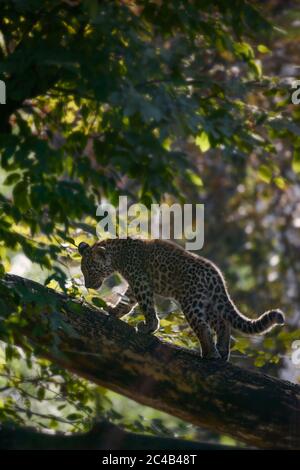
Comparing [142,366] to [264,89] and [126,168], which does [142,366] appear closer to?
[126,168]

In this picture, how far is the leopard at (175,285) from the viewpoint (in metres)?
8.53

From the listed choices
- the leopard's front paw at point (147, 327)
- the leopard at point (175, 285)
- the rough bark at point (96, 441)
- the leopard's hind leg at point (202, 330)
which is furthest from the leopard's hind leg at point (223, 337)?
the rough bark at point (96, 441)

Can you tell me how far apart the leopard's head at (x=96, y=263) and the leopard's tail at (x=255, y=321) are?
148 centimetres

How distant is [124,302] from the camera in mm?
9391

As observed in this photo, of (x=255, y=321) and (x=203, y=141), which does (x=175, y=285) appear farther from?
(x=203, y=141)

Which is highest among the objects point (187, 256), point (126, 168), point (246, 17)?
point (246, 17)

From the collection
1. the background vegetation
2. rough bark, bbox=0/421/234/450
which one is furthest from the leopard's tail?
rough bark, bbox=0/421/234/450

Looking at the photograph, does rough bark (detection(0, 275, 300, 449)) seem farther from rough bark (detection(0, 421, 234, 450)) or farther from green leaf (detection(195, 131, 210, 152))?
green leaf (detection(195, 131, 210, 152))

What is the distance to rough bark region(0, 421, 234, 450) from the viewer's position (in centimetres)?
635

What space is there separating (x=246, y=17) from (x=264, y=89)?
3.10 feet

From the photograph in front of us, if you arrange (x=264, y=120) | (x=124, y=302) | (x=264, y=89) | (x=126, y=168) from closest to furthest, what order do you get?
(x=126, y=168)
(x=264, y=120)
(x=264, y=89)
(x=124, y=302)

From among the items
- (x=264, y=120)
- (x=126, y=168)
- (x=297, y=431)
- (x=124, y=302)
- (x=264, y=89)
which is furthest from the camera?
(x=124, y=302)

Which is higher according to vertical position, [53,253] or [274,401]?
[53,253]
